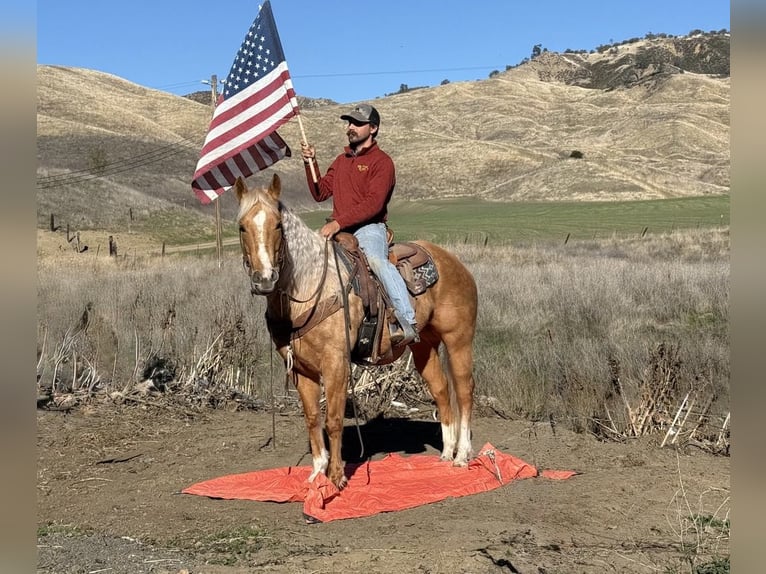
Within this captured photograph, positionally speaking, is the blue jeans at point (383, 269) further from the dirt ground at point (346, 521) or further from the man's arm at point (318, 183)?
the dirt ground at point (346, 521)

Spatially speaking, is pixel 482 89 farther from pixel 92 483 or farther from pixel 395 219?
pixel 92 483

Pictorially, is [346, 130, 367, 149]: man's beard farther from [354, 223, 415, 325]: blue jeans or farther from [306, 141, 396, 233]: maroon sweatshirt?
[354, 223, 415, 325]: blue jeans

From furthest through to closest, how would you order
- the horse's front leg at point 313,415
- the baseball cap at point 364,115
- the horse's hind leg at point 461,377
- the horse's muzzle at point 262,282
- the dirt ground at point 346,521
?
the horse's hind leg at point 461,377 → the baseball cap at point 364,115 → the horse's front leg at point 313,415 → the horse's muzzle at point 262,282 → the dirt ground at point 346,521

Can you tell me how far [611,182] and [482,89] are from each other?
310 ft

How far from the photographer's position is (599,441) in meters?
8.02

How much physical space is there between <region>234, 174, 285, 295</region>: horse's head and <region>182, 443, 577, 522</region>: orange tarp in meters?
1.96

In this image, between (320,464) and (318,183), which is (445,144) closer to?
(318,183)

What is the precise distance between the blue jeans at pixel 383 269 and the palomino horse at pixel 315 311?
301mm

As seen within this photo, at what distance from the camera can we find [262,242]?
5266 millimetres

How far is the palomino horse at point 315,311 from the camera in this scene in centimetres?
534

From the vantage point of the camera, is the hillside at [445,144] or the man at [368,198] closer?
the man at [368,198]

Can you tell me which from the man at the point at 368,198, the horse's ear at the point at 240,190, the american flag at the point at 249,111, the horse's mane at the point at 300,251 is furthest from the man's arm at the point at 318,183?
the horse's ear at the point at 240,190

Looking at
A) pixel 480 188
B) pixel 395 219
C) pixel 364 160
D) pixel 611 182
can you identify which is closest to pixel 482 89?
pixel 480 188

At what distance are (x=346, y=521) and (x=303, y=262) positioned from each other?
78.4 inches
